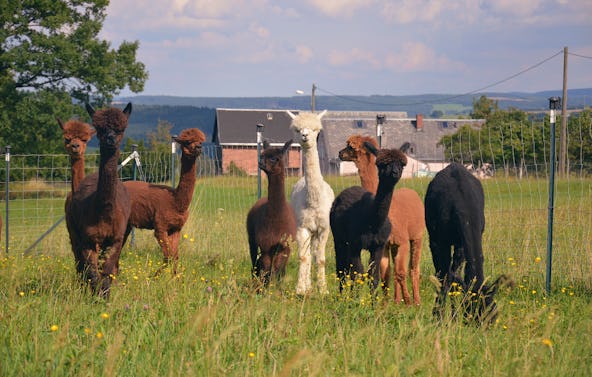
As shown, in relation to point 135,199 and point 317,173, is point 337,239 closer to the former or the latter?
point 317,173

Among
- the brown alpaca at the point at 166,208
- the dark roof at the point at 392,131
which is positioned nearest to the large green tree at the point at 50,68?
the brown alpaca at the point at 166,208

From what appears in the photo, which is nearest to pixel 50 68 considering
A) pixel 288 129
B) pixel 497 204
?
pixel 497 204

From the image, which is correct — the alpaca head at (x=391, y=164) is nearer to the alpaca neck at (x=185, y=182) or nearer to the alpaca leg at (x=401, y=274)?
the alpaca leg at (x=401, y=274)

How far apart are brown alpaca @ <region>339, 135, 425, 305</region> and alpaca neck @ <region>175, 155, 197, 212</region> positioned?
2048 mm

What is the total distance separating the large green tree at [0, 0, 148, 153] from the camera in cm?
3145

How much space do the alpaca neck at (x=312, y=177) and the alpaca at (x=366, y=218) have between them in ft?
1.31

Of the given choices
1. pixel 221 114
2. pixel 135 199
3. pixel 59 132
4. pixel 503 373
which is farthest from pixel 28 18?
pixel 221 114

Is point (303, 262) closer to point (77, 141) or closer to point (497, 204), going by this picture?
point (77, 141)

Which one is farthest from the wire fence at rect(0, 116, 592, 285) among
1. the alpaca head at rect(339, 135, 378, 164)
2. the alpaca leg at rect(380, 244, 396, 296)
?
the alpaca leg at rect(380, 244, 396, 296)

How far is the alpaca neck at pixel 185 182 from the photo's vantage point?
976 centimetres

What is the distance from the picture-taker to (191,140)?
9.48 m

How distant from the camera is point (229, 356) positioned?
5.05 m

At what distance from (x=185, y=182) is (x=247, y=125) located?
6582 cm

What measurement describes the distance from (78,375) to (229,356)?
1.05 metres
